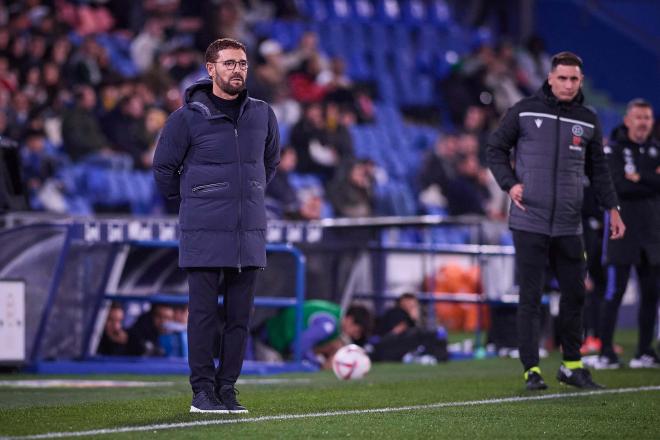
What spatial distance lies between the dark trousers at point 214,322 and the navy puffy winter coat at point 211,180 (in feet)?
0.41

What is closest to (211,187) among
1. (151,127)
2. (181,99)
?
(151,127)

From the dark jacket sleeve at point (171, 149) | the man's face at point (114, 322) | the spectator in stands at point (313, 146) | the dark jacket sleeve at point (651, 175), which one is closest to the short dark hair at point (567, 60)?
the dark jacket sleeve at point (651, 175)

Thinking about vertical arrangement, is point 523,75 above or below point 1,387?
above

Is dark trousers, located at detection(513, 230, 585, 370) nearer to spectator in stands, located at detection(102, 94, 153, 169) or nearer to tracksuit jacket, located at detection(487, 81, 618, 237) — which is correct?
tracksuit jacket, located at detection(487, 81, 618, 237)

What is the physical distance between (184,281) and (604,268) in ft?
12.5

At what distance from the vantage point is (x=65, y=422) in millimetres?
6777

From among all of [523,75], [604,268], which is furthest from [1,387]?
[523,75]

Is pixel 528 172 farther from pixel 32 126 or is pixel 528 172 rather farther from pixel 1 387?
pixel 32 126

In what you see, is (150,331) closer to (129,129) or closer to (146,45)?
(129,129)

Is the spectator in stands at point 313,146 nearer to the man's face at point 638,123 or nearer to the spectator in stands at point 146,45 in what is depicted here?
the spectator in stands at point 146,45

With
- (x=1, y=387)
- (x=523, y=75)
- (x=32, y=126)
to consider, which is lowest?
(x=1, y=387)

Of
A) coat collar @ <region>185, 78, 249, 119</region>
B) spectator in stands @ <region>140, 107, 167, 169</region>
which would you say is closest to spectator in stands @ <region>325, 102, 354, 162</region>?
spectator in stands @ <region>140, 107, 167, 169</region>

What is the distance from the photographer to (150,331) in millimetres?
12039

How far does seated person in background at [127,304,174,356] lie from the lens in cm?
1195
